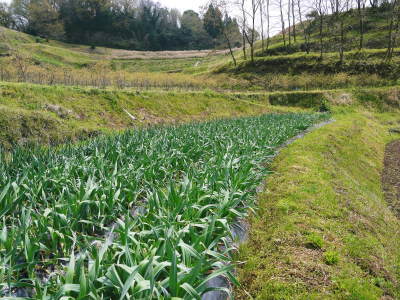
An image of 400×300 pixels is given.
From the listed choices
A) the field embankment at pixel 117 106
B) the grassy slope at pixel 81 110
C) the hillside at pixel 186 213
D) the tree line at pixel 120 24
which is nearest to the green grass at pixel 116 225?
the hillside at pixel 186 213

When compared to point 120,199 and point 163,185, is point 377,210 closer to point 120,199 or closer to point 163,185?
point 163,185

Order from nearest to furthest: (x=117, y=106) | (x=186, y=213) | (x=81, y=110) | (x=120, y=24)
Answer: (x=186, y=213) < (x=81, y=110) < (x=117, y=106) < (x=120, y=24)

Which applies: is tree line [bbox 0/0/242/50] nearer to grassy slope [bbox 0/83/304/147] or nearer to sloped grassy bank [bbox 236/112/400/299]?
grassy slope [bbox 0/83/304/147]

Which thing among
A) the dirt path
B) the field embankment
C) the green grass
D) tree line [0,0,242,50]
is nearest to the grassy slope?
the field embankment

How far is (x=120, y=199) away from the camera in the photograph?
414cm

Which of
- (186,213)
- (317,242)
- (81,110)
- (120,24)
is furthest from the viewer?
(120,24)

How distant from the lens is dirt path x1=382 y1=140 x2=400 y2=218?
26.5 ft

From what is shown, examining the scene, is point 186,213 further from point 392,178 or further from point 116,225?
point 392,178

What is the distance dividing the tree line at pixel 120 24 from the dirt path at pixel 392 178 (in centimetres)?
6143

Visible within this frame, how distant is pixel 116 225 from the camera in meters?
3.84

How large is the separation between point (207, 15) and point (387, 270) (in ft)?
264

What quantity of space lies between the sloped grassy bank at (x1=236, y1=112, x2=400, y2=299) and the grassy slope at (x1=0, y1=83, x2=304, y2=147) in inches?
204

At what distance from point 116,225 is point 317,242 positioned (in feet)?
8.61

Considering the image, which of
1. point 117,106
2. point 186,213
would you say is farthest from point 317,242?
point 117,106
